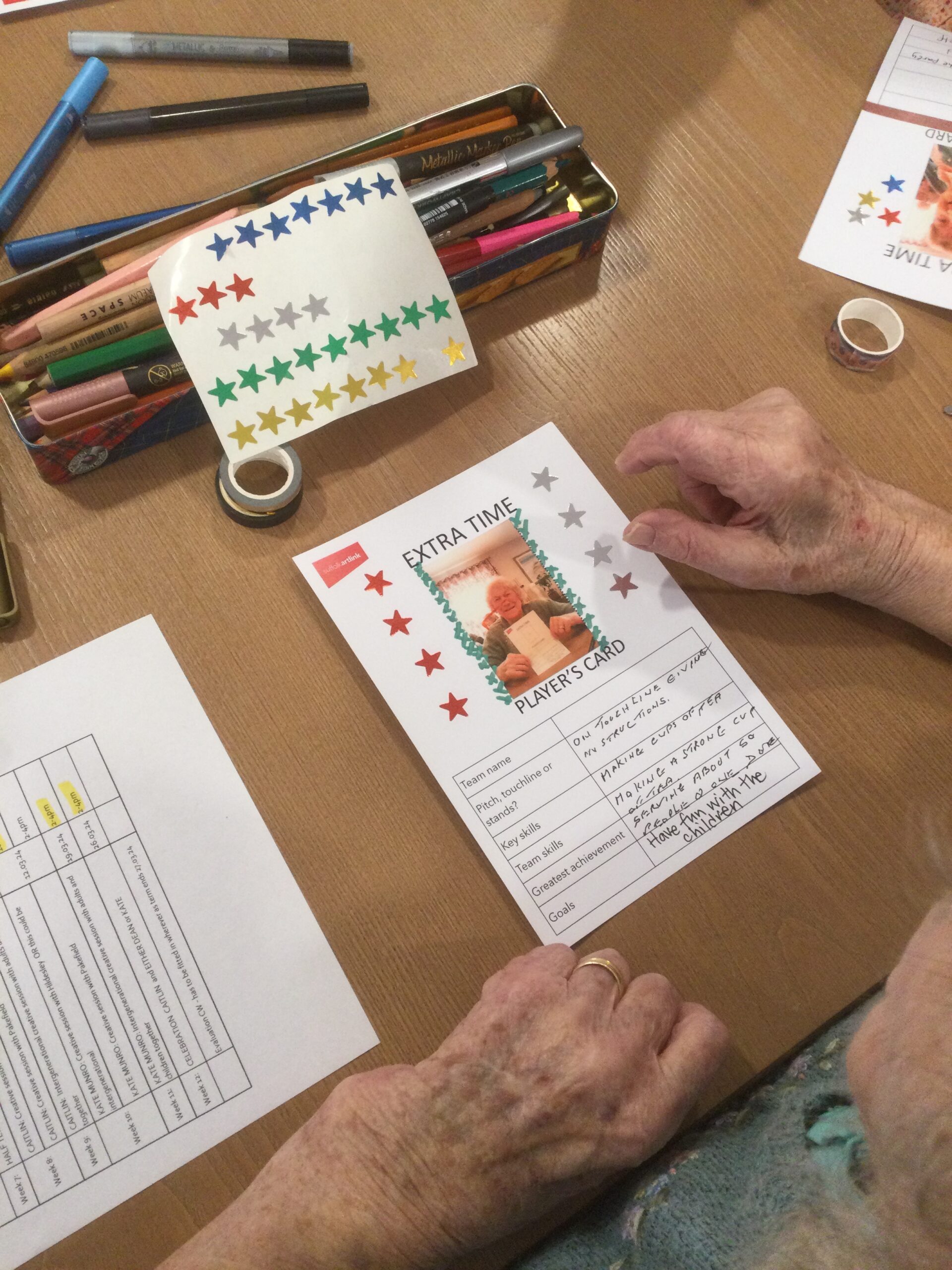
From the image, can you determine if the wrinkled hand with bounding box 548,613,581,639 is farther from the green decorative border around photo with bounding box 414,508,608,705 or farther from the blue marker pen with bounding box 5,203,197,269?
the blue marker pen with bounding box 5,203,197,269

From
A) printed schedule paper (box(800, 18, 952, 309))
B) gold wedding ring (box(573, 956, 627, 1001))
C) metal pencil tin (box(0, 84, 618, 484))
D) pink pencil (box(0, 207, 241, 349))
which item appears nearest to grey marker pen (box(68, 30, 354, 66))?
metal pencil tin (box(0, 84, 618, 484))

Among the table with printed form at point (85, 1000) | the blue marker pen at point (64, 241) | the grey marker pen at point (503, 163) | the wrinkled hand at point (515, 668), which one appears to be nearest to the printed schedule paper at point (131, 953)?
the table with printed form at point (85, 1000)

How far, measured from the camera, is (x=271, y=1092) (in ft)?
1.95

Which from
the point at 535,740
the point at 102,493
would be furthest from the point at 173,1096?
the point at 102,493

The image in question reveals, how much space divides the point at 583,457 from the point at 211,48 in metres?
0.54

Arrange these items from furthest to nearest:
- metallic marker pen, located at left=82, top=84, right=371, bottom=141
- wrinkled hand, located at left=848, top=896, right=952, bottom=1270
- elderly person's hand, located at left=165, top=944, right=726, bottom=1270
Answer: metallic marker pen, located at left=82, top=84, right=371, bottom=141 < elderly person's hand, located at left=165, top=944, right=726, bottom=1270 < wrinkled hand, located at left=848, top=896, right=952, bottom=1270

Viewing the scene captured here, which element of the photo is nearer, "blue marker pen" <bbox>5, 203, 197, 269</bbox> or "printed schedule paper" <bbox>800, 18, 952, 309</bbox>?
"blue marker pen" <bbox>5, 203, 197, 269</bbox>

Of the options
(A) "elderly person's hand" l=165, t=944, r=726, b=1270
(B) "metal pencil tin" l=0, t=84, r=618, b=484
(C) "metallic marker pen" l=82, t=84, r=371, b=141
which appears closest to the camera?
(A) "elderly person's hand" l=165, t=944, r=726, b=1270

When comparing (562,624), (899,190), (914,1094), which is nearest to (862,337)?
(899,190)

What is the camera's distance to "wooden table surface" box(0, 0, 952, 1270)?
644 millimetres

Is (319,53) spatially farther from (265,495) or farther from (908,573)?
(908,573)

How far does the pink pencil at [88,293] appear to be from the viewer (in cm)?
66

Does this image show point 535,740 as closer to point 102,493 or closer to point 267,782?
point 267,782

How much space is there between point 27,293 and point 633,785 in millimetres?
649
